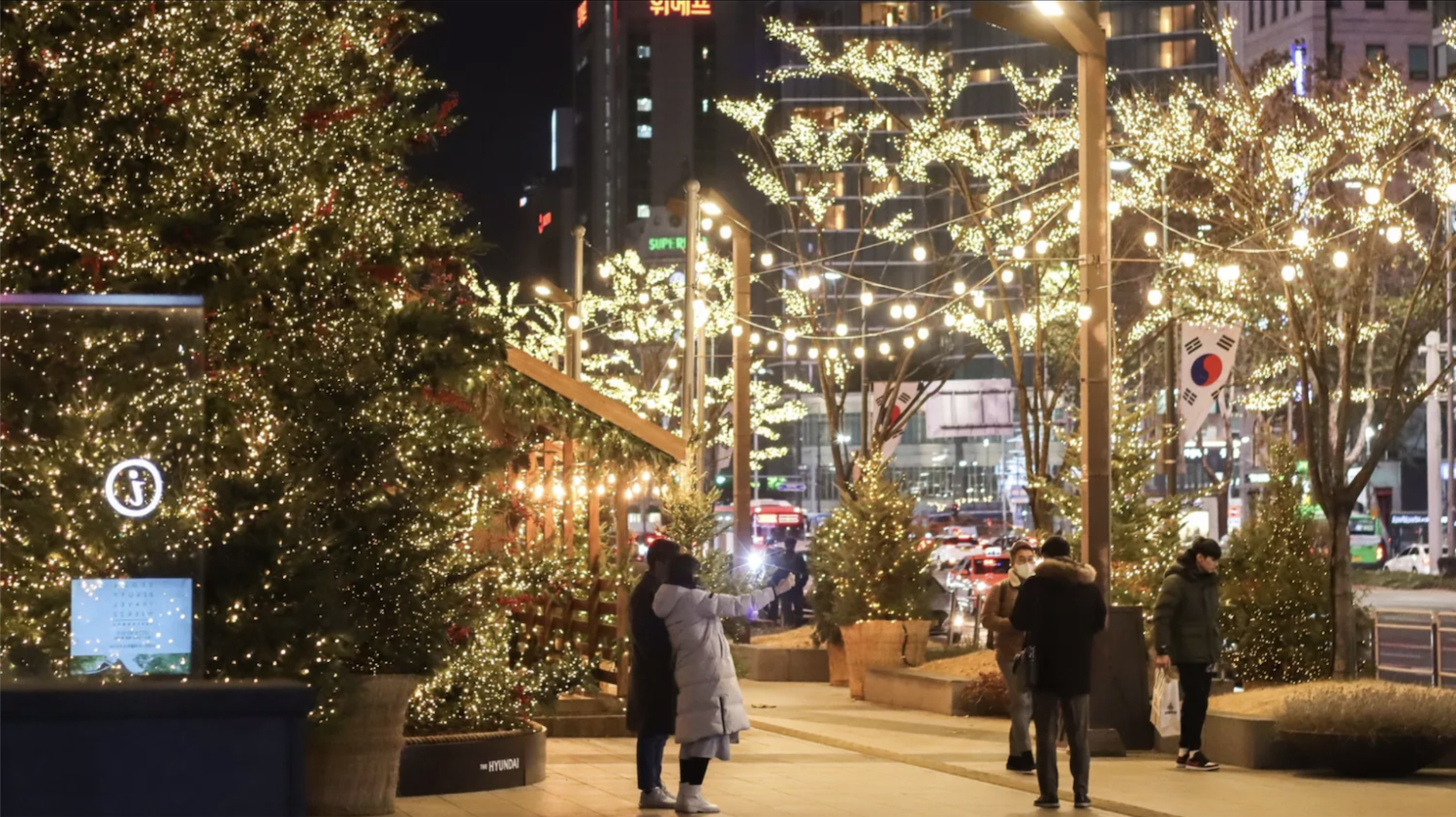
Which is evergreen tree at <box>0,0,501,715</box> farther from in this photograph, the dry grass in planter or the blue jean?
the dry grass in planter

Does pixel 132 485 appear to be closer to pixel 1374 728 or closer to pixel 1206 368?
pixel 1374 728

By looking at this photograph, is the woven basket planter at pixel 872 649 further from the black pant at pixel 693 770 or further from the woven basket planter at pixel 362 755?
the woven basket planter at pixel 362 755

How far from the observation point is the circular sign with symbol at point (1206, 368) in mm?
23531

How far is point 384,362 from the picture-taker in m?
12.2

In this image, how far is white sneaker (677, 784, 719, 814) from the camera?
39.3 feet

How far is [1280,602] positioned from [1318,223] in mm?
9464

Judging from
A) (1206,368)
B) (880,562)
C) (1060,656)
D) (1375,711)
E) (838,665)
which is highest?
(1206,368)

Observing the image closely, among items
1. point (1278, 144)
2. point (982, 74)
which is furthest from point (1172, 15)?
point (1278, 144)

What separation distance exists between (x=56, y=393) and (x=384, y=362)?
282 cm

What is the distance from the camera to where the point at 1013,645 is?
14.7m

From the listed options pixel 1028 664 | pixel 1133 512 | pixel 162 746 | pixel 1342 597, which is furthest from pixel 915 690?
pixel 162 746

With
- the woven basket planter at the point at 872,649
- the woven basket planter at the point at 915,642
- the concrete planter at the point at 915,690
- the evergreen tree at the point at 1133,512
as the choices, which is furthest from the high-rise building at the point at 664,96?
the concrete planter at the point at 915,690

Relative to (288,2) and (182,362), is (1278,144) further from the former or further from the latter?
A: (182,362)

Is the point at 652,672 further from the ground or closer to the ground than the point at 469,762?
further from the ground
